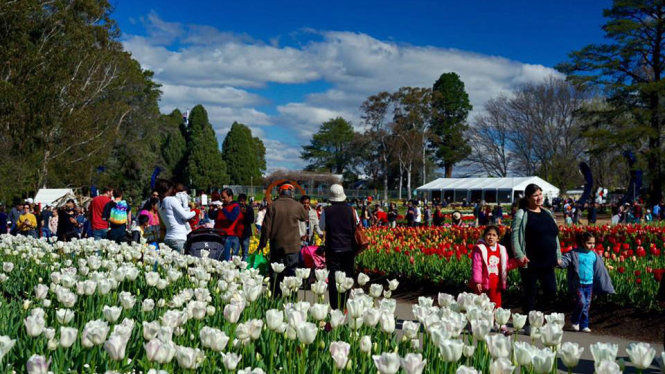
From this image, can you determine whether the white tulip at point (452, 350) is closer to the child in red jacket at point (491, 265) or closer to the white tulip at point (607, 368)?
the white tulip at point (607, 368)

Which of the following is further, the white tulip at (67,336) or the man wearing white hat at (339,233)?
the man wearing white hat at (339,233)

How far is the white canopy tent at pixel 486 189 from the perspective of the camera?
4641 centimetres

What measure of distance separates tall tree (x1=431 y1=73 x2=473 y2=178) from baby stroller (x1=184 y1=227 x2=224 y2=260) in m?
56.5

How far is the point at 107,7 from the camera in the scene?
3497 centimetres

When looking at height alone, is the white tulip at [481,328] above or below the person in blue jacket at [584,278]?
above

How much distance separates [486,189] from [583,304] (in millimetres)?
43594

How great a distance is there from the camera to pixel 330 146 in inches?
3716

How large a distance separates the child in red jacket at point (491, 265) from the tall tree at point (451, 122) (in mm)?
57012

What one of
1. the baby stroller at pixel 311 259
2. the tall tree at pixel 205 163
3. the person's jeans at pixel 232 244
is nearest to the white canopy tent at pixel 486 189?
the tall tree at pixel 205 163

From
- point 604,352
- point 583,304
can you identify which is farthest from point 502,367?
point 583,304

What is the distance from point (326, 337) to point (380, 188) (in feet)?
232

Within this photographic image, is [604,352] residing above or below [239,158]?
below

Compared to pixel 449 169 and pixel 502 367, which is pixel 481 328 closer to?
pixel 502 367

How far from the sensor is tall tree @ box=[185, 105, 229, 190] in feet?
231
